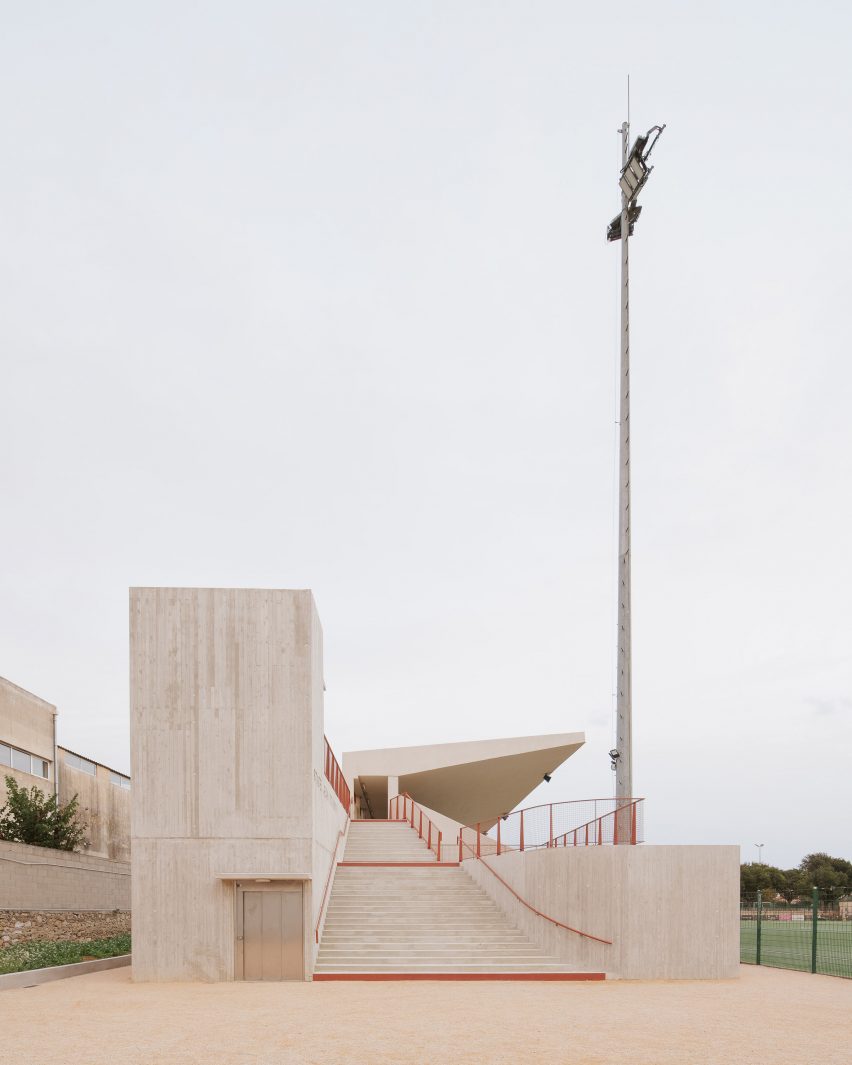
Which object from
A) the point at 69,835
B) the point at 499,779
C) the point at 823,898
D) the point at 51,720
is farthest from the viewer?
the point at 499,779

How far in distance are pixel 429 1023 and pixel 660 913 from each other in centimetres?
592

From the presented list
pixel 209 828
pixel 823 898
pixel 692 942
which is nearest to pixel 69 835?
pixel 209 828

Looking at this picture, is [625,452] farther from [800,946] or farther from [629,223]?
[800,946]

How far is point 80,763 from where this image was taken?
33.7 metres

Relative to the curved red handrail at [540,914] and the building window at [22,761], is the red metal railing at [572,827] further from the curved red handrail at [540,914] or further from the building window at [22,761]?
the building window at [22,761]

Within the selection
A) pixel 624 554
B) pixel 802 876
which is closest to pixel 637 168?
pixel 624 554

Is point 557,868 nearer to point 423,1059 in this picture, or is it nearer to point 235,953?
point 235,953

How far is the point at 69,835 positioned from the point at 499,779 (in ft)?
63.1

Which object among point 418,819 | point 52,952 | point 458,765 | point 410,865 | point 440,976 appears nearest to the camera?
point 440,976

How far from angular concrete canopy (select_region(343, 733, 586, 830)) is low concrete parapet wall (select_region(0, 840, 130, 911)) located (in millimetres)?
11396

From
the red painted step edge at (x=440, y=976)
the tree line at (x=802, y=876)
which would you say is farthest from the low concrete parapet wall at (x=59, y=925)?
the tree line at (x=802, y=876)

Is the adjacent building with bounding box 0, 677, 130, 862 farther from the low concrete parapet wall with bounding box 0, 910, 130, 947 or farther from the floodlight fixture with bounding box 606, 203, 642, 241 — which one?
the floodlight fixture with bounding box 606, 203, 642, 241

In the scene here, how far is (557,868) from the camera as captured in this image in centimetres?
1741

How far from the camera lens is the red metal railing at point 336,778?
23384mm
